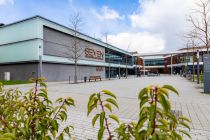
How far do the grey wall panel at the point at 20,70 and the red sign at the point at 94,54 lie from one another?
47.2 feet

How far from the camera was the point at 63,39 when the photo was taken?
3497 centimetres

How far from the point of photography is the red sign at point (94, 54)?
41.9 m

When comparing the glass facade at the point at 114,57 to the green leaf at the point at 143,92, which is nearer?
the green leaf at the point at 143,92

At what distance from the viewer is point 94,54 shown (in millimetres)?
45062

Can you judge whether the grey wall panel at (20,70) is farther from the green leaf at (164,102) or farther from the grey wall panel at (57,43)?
the green leaf at (164,102)

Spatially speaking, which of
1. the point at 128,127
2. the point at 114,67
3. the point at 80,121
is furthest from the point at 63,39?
the point at 128,127

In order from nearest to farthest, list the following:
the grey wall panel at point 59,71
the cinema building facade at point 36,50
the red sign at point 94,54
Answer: the cinema building facade at point 36,50, the grey wall panel at point 59,71, the red sign at point 94,54

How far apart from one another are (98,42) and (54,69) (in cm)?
1767

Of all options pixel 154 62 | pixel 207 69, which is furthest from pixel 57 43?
pixel 154 62

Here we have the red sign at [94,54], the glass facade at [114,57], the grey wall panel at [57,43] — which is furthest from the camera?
the glass facade at [114,57]

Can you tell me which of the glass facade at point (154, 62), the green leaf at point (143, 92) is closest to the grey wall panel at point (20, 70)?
the green leaf at point (143, 92)

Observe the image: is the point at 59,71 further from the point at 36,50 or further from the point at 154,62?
the point at 154,62

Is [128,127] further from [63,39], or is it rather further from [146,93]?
[63,39]

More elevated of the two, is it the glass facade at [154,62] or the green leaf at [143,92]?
the glass facade at [154,62]
